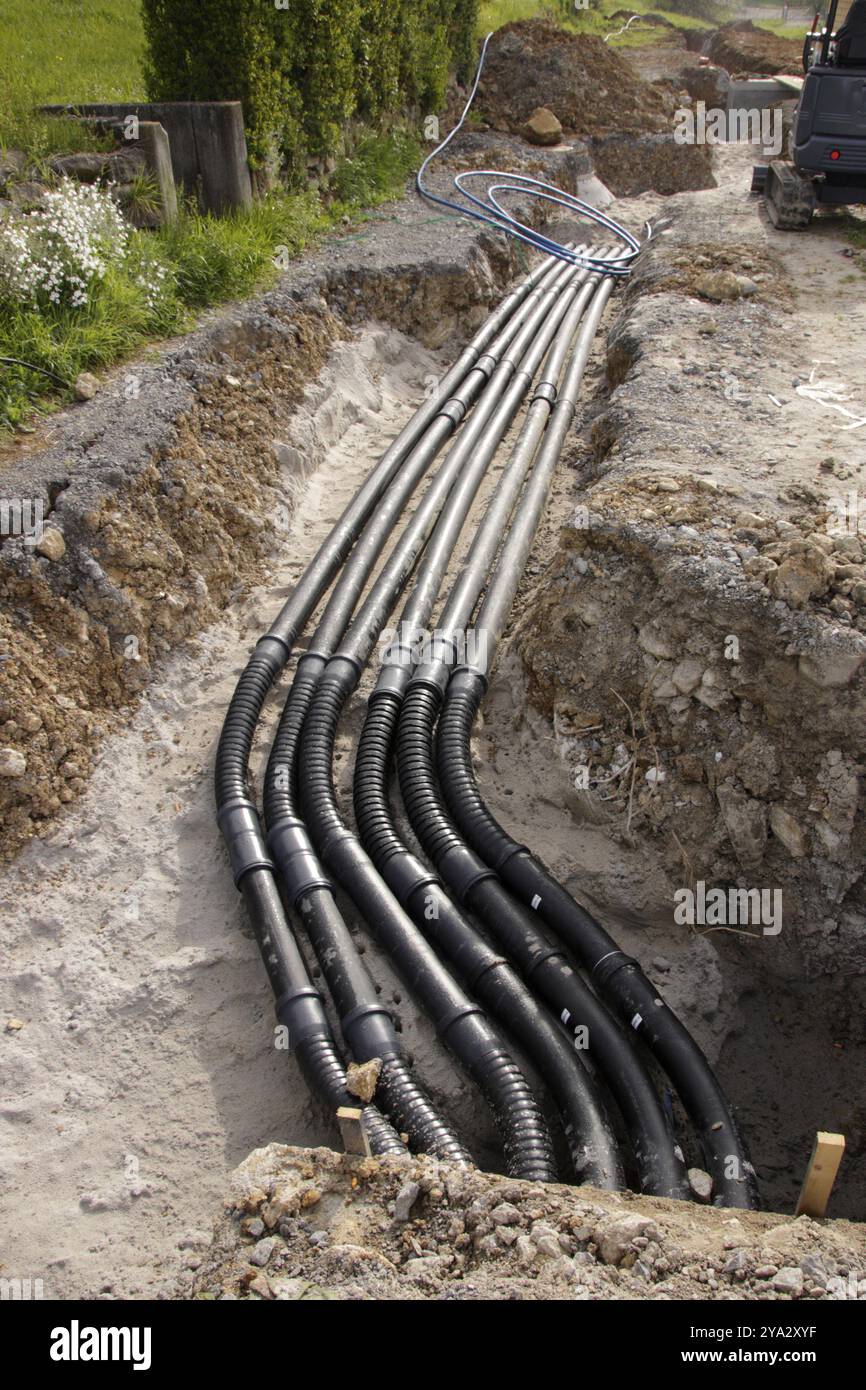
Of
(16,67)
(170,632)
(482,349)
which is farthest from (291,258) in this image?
(170,632)

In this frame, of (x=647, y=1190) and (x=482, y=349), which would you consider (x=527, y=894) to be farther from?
(x=482, y=349)

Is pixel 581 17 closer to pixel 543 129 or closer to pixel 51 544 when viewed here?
pixel 543 129

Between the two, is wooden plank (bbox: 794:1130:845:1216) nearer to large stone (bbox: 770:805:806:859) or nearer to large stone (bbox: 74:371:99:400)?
large stone (bbox: 770:805:806:859)

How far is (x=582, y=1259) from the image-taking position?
294 centimetres

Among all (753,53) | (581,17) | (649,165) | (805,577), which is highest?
(581,17)

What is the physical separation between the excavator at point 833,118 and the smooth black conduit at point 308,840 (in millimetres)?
5819

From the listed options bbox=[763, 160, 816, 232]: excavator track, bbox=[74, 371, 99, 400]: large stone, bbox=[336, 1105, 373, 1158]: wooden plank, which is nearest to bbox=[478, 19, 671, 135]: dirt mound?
bbox=[763, 160, 816, 232]: excavator track

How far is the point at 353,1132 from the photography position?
3324mm

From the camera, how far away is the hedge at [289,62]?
8453 mm

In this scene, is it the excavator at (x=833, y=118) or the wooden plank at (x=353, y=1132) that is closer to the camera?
the wooden plank at (x=353, y=1132)

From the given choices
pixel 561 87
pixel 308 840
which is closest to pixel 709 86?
pixel 561 87

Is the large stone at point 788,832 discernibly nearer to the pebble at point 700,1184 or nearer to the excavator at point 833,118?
the pebble at point 700,1184

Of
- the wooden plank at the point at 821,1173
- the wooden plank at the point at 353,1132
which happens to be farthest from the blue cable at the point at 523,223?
the wooden plank at the point at 353,1132

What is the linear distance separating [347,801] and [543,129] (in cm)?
1378
